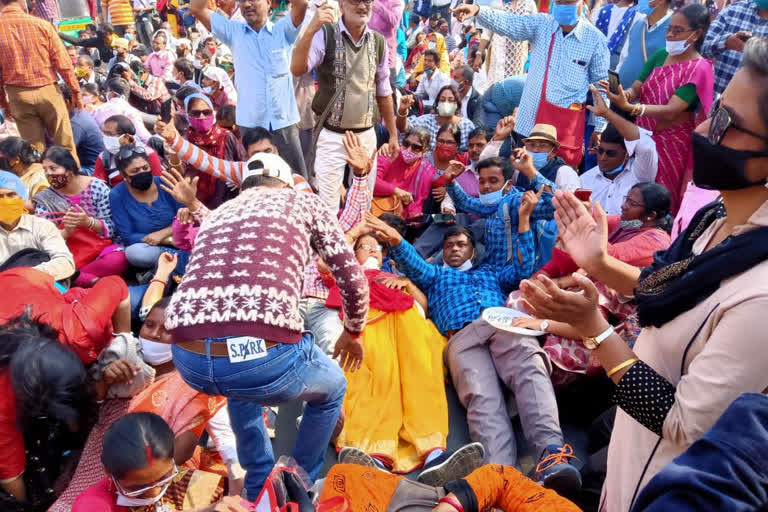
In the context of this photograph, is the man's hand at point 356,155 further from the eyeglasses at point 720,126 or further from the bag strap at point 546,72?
the eyeglasses at point 720,126

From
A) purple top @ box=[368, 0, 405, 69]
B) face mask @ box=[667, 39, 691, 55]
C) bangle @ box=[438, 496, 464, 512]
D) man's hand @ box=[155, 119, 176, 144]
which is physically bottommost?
bangle @ box=[438, 496, 464, 512]

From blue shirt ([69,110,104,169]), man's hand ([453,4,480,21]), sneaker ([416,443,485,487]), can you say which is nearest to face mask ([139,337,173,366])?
sneaker ([416,443,485,487])

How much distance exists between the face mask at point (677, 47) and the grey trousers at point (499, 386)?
8.75 feet

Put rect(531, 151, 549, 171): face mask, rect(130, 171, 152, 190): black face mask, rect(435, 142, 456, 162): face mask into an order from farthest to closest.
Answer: rect(435, 142, 456, 162): face mask, rect(531, 151, 549, 171): face mask, rect(130, 171, 152, 190): black face mask

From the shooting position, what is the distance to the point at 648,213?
10.8ft

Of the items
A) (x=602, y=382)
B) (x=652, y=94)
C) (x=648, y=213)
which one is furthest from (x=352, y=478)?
(x=652, y=94)

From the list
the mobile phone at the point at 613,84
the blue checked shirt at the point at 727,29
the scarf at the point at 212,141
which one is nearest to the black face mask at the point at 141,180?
the scarf at the point at 212,141

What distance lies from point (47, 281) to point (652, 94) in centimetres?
433

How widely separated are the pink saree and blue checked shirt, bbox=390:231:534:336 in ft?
4.57

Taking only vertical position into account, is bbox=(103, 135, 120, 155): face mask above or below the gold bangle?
below

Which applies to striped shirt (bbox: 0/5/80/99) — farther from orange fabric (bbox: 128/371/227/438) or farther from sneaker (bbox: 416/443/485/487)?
sneaker (bbox: 416/443/485/487)

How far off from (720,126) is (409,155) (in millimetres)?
3912

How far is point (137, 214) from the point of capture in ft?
13.9

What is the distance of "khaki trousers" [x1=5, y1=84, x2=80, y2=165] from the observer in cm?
561
